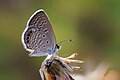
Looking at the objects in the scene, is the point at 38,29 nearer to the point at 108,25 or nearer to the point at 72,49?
the point at 72,49

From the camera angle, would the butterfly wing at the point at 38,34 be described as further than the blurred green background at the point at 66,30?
No

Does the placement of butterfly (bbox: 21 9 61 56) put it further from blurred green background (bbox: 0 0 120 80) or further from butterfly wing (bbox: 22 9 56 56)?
blurred green background (bbox: 0 0 120 80)

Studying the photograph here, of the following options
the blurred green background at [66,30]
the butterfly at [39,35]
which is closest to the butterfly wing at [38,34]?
the butterfly at [39,35]

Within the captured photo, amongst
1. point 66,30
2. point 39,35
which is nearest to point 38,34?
point 39,35

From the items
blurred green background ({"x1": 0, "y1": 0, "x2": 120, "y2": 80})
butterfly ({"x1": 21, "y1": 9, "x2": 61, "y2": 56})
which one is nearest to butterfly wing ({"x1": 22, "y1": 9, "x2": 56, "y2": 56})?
butterfly ({"x1": 21, "y1": 9, "x2": 61, "y2": 56})

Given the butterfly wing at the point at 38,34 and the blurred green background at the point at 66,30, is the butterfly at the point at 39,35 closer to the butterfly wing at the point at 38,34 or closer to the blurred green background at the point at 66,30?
the butterfly wing at the point at 38,34

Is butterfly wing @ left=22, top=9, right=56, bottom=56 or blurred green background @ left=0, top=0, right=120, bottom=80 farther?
blurred green background @ left=0, top=0, right=120, bottom=80
